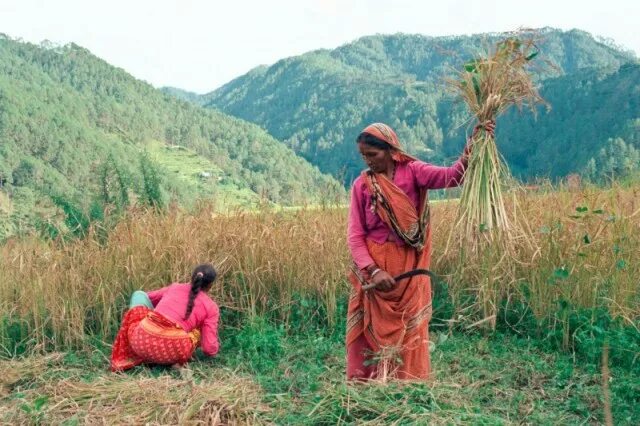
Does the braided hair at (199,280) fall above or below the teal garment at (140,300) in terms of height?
above

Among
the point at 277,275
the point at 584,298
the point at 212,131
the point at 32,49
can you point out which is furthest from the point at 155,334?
the point at 32,49

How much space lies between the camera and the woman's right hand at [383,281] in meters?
3.20

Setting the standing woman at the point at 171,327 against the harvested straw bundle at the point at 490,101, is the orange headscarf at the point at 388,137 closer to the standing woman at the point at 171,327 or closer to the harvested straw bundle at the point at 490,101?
the harvested straw bundle at the point at 490,101

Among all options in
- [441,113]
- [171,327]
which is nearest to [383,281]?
[171,327]

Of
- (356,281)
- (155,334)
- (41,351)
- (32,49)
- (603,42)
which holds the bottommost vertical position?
(41,351)

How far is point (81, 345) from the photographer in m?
4.68

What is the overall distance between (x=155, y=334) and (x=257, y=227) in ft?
5.56

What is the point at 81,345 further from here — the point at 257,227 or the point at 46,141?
the point at 46,141

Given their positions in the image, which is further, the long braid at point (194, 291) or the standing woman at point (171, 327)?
the long braid at point (194, 291)

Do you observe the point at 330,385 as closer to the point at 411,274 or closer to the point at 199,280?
the point at 411,274

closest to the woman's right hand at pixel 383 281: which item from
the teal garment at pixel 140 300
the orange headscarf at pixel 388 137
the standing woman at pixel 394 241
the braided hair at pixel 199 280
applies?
the standing woman at pixel 394 241

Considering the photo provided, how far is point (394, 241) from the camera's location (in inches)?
130

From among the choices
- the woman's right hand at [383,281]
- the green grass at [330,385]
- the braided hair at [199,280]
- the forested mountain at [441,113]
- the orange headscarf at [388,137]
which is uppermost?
the forested mountain at [441,113]

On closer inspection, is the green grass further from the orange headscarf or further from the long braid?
the orange headscarf
